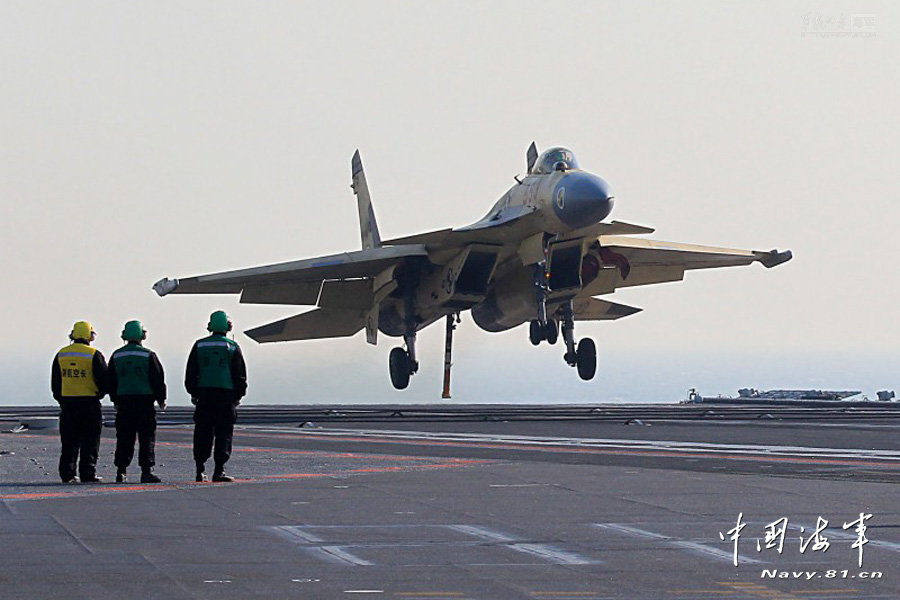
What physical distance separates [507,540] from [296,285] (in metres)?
28.2

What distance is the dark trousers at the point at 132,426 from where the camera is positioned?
13.2 metres

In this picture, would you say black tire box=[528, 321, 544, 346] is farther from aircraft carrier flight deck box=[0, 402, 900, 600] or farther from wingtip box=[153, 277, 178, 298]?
aircraft carrier flight deck box=[0, 402, 900, 600]

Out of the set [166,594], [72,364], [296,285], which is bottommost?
[166,594]

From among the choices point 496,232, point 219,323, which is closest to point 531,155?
point 496,232

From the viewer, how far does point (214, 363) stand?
1336 centimetres

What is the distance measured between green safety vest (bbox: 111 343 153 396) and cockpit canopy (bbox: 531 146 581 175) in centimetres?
1808

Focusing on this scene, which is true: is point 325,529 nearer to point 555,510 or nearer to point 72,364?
point 555,510

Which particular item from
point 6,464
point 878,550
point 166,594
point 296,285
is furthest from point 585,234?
point 166,594

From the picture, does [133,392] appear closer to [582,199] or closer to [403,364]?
[582,199]

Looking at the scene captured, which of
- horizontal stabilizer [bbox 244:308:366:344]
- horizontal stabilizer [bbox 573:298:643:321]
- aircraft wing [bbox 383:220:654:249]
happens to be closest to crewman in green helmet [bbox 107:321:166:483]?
aircraft wing [bbox 383:220:654:249]

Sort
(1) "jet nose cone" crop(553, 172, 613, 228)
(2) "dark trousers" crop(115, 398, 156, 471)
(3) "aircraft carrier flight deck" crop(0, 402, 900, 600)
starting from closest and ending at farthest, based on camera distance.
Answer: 1. (3) "aircraft carrier flight deck" crop(0, 402, 900, 600)
2. (2) "dark trousers" crop(115, 398, 156, 471)
3. (1) "jet nose cone" crop(553, 172, 613, 228)

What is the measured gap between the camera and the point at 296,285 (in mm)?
36344

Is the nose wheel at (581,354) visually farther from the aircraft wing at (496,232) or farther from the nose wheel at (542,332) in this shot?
the aircraft wing at (496,232)

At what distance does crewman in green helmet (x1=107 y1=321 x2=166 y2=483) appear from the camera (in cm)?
1320
